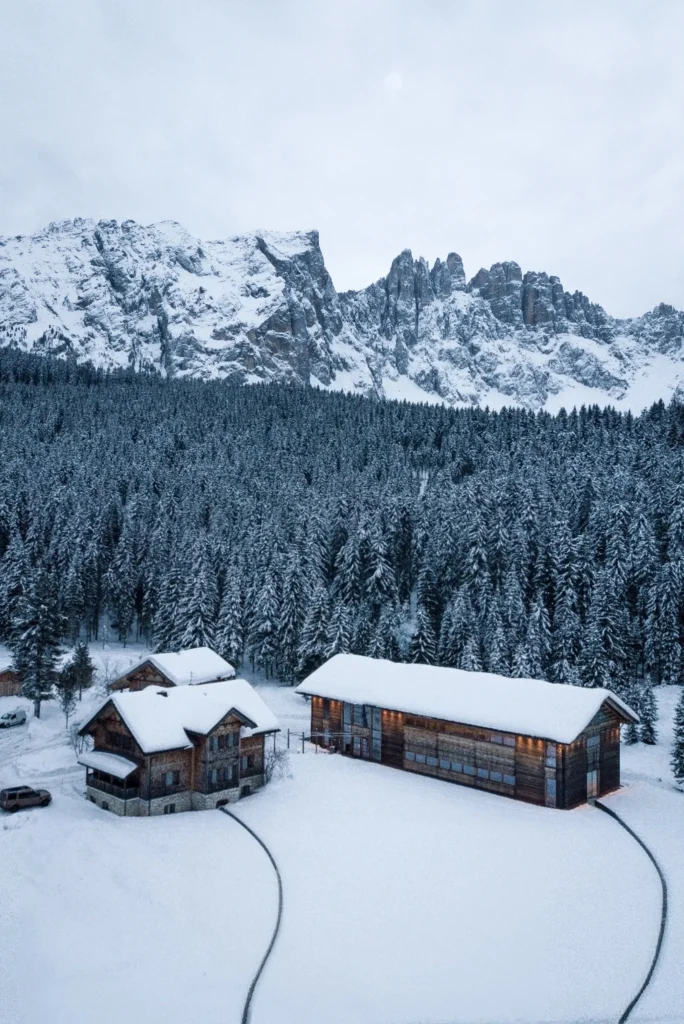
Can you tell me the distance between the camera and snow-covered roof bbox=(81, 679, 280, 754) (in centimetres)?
3450

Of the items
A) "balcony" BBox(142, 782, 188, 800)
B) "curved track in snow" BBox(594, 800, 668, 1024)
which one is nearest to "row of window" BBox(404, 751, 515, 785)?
"curved track in snow" BBox(594, 800, 668, 1024)

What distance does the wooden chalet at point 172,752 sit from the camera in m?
33.9

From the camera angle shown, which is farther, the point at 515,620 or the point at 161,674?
the point at 515,620

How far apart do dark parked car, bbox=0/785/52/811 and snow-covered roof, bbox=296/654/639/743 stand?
15.7 m

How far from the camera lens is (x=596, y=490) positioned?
93312 mm

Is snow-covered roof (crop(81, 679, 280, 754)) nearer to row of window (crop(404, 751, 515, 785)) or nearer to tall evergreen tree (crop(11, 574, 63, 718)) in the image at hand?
row of window (crop(404, 751, 515, 785))

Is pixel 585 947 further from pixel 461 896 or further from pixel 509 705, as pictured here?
pixel 509 705

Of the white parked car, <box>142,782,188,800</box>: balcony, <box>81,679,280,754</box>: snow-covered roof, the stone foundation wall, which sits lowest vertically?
the white parked car

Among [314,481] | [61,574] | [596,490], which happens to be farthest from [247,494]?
[596,490]

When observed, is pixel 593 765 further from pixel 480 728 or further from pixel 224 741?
pixel 224 741

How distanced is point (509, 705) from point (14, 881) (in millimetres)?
23457

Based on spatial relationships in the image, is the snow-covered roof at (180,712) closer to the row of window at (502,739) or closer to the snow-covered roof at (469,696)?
the snow-covered roof at (469,696)

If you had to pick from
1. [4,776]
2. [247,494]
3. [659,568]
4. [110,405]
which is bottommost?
[4,776]

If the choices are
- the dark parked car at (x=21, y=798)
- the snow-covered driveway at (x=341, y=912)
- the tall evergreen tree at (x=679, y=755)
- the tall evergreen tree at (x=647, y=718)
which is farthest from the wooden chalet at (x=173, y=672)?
the tall evergreen tree at (x=679, y=755)
